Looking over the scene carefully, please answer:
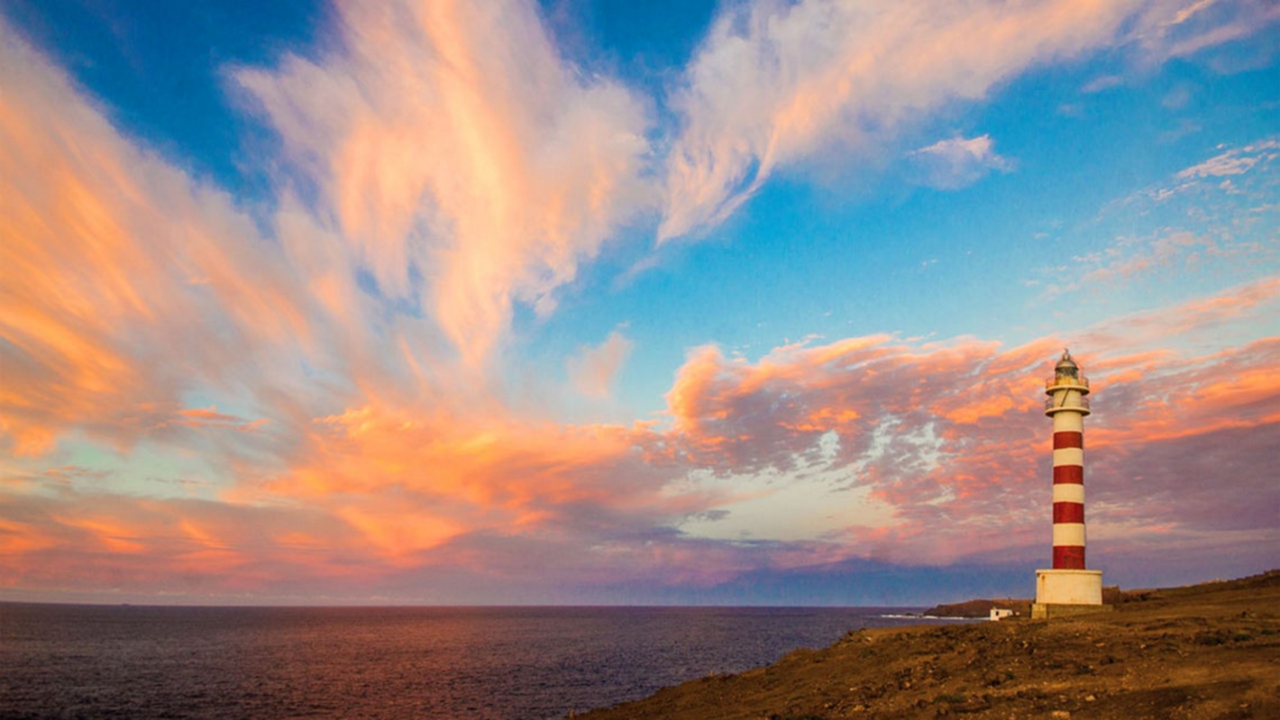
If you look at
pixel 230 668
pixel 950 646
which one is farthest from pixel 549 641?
pixel 950 646

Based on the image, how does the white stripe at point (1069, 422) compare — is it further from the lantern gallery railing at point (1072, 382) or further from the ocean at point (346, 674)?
the ocean at point (346, 674)

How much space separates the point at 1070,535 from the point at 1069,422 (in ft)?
21.7

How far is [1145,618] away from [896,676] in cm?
1180

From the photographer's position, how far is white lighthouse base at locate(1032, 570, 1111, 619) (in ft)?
132

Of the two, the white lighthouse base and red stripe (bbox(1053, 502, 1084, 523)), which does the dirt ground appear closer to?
the white lighthouse base

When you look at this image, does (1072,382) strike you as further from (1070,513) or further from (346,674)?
(346,674)

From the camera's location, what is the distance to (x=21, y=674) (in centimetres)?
8156

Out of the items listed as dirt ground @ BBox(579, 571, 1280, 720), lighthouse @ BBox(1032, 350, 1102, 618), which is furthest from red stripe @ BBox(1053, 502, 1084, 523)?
dirt ground @ BBox(579, 571, 1280, 720)

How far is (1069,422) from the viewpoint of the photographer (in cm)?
4362

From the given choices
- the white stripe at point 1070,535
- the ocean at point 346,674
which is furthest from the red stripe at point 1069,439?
the ocean at point 346,674

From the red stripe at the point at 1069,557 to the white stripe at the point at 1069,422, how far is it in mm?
6715

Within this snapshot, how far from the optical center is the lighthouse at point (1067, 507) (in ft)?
133

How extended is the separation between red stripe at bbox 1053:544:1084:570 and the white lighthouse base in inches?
22.3

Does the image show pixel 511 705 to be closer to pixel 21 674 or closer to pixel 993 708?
→ pixel 993 708
